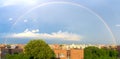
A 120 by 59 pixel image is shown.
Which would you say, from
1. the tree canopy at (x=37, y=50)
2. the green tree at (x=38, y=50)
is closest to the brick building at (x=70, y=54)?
the tree canopy at (x=37, y=50)

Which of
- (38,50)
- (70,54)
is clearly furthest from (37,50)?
(70,54)

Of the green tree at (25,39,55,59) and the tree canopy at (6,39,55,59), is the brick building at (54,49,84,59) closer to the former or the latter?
the tree canopy at (6,39,55,59)

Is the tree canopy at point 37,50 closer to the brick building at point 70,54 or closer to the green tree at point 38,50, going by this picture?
the green tree at point 38,50

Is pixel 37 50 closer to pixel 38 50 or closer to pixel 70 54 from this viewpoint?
pixel 38 50

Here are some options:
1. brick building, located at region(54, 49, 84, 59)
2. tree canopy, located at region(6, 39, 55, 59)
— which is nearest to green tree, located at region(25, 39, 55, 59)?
tree canopy, located at region(6, 39, 55, 59)

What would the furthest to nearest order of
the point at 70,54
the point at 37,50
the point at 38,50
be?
the point at 70,54, the point at 38,50, the point at 37,50

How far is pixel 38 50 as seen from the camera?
54.2 meters

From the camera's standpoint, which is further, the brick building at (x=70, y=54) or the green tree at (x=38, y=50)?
the brick building at (x=70, y=54)

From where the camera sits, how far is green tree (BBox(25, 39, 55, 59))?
53844 millimetres

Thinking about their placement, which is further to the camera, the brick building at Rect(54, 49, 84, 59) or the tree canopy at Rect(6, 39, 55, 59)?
the brick building at Rect(54, 49, 84, 59)

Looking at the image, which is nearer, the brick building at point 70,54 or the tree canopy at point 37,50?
the tree canopy at point 37,50

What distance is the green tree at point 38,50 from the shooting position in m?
53.8

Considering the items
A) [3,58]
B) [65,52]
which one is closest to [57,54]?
A: [65,52]

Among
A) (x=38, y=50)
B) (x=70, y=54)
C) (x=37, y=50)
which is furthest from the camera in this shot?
(x=70, y=54)
